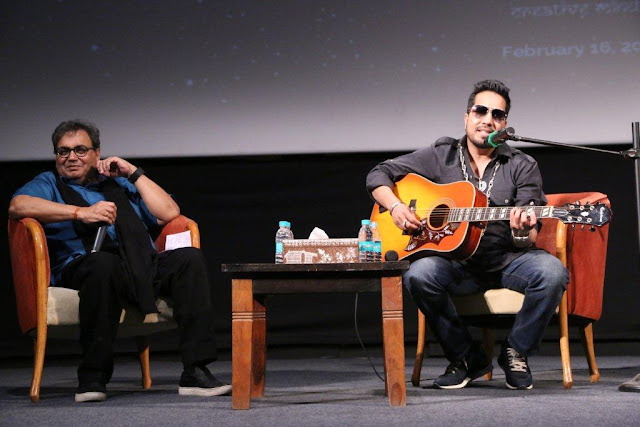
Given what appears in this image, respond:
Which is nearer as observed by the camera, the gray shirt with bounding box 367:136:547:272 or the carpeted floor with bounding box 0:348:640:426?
the carpeted floor with bounding box 0:348:640:426

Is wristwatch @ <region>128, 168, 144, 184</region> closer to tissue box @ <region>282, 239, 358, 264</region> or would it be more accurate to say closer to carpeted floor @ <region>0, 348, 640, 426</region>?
carpeted floor @ <region>0, 348, 640, 426</region>

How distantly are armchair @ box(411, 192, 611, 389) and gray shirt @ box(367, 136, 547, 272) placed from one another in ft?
0.47

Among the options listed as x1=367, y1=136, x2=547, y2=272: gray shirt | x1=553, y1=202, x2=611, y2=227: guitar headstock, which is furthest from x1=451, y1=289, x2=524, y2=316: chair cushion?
x1=553, y1=202, x2=611, y2=227: guitar headstock

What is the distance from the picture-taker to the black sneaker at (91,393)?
292 centimetres

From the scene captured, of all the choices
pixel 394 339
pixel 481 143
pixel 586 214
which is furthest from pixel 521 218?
pixel 394 339

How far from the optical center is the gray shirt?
3.27 m

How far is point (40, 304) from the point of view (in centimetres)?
312

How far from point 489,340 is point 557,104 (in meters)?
1.66

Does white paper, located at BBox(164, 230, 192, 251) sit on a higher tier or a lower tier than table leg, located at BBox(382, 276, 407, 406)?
higher

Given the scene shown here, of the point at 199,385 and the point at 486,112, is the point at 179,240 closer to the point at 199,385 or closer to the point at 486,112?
the point at 199,385

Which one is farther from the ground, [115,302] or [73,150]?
[73,150]

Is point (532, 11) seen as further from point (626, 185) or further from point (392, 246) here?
point (392, 246)

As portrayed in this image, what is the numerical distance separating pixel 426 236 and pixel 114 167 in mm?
1361

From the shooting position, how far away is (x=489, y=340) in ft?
11.8
